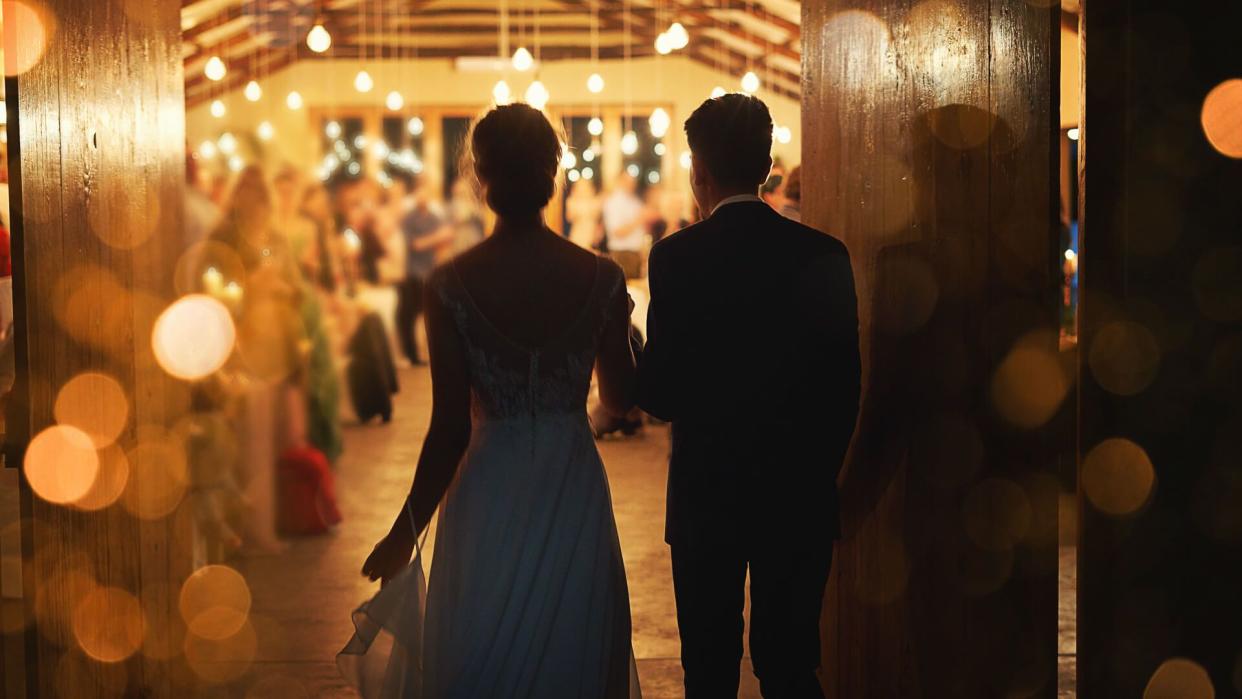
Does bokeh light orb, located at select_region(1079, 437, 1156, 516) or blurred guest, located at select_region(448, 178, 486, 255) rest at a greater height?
blurred guest, located at select_region(448, 178, 486, 255)

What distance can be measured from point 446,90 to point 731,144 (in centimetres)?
1479

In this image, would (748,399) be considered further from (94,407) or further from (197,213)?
(197,213)

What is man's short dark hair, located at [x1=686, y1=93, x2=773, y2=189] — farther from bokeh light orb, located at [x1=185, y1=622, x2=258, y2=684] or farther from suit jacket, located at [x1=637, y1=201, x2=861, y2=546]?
bokeh light orb, located at [x1=185, y1=622, x2=258, y2=684]

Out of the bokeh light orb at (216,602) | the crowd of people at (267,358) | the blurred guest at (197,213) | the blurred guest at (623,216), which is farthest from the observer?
the blurred guest at (623,216)

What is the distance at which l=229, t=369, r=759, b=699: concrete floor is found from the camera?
3.69 metres

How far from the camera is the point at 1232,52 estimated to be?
2.16m

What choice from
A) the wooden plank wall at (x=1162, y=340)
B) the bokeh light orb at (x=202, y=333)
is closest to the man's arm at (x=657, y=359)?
the wooden plank wall at (x=1162, y=340)

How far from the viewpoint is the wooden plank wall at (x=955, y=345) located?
2305 millimetres

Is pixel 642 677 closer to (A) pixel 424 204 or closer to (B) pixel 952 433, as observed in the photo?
(B) pixel 952 433

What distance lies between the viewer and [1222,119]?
85.4 inches

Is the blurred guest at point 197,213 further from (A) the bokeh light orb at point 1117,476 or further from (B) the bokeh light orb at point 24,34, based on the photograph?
(A) the bokeh light orb at point 1117,476

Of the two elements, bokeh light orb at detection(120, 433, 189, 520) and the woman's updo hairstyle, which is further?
bokeh light orb at detection(120, 433, 189, 520)

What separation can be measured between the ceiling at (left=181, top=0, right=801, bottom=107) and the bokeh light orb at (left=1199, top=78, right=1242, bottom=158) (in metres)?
10.1

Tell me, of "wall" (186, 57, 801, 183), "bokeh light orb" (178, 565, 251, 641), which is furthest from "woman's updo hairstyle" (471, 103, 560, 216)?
"wall" (186, 57, 801, 183)
